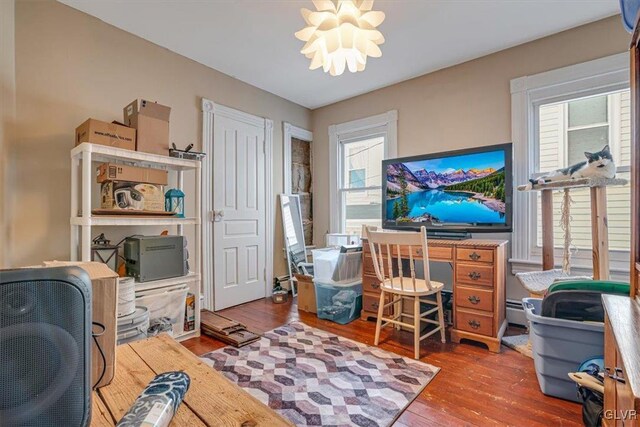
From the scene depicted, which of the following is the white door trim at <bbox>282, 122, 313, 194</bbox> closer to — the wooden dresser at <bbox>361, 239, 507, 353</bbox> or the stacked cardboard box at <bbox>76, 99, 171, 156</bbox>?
the stacked cardboard box at <bbox>76, 99, 171, 156</bbox>

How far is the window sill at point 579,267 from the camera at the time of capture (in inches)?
89.0

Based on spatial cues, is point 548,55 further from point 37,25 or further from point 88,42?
point 37,25

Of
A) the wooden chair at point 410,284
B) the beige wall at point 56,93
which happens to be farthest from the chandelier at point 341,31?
the beige wall at point 56,93

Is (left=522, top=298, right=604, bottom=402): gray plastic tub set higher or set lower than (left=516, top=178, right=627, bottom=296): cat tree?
lower

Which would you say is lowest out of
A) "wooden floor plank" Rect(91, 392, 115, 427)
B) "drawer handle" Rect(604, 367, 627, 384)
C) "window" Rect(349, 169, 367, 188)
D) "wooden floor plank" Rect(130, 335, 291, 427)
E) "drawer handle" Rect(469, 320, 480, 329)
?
"drawer handle" Rect(469, 320, 480, 329)

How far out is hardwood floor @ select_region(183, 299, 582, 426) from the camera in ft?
4.93

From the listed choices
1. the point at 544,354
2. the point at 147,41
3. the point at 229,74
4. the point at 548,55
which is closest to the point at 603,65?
the point at 548,55

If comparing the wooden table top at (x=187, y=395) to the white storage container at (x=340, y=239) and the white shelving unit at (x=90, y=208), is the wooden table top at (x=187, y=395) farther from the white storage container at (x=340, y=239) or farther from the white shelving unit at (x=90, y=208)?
the white storage container at (x=340, y=239)

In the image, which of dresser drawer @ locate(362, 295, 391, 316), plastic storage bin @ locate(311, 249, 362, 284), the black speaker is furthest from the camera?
plastic storage bin @ locate(311, 249, 362, 284)

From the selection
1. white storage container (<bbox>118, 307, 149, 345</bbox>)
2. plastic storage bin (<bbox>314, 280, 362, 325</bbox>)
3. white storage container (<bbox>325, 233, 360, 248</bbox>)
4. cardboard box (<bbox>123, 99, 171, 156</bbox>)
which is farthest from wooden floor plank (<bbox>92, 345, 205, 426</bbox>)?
white storage container (<bbox>325, 233, 360, 248</bbox>)

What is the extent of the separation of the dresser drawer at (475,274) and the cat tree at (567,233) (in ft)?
0.68

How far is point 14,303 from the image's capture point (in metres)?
0.50

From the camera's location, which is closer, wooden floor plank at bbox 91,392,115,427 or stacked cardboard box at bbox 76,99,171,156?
wooden floor plank at bbox 91,392,115,427

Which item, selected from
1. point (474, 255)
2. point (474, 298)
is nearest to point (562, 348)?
point (474, 298)
